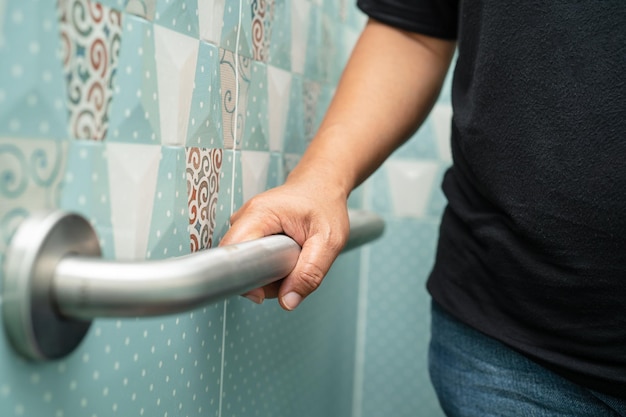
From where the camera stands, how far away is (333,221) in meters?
0.50

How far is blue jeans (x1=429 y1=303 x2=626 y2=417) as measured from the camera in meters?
0.55

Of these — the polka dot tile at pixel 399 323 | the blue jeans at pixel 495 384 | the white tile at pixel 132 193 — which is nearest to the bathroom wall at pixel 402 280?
the polka dot tile at pixel 399 323

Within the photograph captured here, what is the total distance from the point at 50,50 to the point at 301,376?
1.95ft

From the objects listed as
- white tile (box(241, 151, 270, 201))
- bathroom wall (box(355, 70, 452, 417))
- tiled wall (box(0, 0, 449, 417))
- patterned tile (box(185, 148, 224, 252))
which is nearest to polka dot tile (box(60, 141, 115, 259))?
tiled wall (box(0, 0, 449, 417))

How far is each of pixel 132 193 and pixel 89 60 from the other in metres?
0.08

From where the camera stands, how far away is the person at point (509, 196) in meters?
0.49

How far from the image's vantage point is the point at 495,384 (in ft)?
1.94

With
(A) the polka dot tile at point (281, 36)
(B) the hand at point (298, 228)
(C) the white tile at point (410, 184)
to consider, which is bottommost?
(C) the white tile at point (410, 184)

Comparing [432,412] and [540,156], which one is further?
[432,412]

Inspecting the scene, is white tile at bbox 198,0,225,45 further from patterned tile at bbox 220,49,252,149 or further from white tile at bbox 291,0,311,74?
white tile at bbox 291,0,311,74

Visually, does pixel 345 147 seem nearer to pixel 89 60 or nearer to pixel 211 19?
pixel 211 19

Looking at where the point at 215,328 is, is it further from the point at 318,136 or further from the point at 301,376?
the point at 301,376

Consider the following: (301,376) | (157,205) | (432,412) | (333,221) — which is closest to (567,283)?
(333,221)

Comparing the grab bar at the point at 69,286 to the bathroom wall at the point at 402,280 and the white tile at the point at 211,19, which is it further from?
the bathroom wall at the point at 402,280
